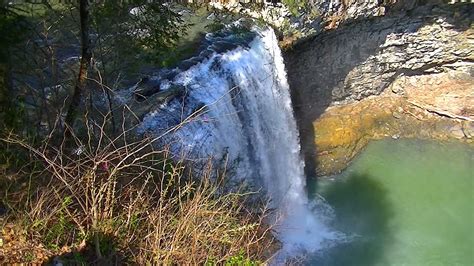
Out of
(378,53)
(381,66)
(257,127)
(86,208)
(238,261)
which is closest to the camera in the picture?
(86,208)

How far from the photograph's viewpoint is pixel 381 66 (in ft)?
38.0

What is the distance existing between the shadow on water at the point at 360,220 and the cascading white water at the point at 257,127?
11.6 inches

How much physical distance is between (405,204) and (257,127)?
3.49 metres

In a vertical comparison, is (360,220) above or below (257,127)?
below

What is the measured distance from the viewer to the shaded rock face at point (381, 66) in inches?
422

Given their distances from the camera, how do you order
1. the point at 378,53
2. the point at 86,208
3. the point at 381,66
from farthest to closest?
the point at 381,66 → the point at 378,53 → the point at 86,208

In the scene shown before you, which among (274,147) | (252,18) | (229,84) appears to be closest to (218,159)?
(229,84)

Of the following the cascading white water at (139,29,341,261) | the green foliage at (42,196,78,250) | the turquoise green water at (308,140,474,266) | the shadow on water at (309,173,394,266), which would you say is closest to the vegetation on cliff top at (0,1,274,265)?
the green foliage at (42,196,78,250)

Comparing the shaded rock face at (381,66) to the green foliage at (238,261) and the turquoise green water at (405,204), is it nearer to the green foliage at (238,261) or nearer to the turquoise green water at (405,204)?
the turquoise green water at (405,204)

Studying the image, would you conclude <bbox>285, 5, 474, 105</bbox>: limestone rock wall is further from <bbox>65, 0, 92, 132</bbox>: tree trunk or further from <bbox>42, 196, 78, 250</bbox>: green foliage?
<bbox>42, 196, 78, 250</bbox>: green foliage

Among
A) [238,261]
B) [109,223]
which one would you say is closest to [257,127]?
[238,261]

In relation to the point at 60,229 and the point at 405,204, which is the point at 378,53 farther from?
the point at 60,229

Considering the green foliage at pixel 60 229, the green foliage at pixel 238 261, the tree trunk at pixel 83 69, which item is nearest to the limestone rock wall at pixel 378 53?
the tree trunk at pixel 83 69

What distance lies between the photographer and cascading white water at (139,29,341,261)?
25.0 feet
